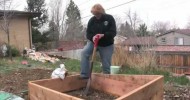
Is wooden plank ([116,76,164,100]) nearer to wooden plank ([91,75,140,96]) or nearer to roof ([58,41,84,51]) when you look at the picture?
wooden plank ([91,75,140,96])

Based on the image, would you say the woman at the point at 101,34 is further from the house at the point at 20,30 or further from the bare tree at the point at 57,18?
the bare tree at the point at 57,18

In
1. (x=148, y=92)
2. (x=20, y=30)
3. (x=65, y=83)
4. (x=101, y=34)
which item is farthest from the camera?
(x=20, y=30)

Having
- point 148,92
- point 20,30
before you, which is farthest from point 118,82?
point 20,30

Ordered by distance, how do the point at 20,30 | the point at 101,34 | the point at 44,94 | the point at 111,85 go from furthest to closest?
the point at 20,30
the point at 101,34
the point at 111,85
the point at 44,94

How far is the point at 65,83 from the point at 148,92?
1.39 m

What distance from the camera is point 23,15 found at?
1780 cm

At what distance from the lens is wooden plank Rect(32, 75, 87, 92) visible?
3.58 m

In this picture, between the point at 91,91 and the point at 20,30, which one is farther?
the point at 20,30

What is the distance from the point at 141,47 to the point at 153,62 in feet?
2.96

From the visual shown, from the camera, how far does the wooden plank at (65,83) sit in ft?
11.7

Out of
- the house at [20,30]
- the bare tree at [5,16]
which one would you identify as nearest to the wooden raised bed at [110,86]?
the bare tree at [5,16]

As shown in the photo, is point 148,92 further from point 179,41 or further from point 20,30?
point 179,41

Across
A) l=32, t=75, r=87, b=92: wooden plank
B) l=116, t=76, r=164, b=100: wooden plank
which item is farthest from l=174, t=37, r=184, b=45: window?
l=116, t=76, r=164, b=100: wooden plank

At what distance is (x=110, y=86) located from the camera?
3773 millimetres
